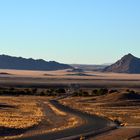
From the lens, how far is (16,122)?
5391 cm

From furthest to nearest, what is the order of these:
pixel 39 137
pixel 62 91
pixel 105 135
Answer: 1. pixel 62 91
2. pixel 105 135
3. pixel 39 137

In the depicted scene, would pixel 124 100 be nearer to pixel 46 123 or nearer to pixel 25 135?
pixel 46 123

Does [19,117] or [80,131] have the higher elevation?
[80,131]

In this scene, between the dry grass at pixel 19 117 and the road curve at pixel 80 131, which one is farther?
the dry grass at pixel 19 117

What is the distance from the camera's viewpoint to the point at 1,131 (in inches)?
1722

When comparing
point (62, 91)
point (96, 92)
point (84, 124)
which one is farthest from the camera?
point (62, 91)

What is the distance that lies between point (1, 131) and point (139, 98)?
63983 millimetres

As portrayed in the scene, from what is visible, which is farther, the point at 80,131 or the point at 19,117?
the point at 19,117

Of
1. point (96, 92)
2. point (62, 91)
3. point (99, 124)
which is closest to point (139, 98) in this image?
point (96, 92)

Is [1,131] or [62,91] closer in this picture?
[1,131]

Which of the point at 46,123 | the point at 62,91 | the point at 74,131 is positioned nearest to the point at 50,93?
the point at 62,91

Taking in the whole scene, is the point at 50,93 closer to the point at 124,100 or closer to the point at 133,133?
the point at 124,100

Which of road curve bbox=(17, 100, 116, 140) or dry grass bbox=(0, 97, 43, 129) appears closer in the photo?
road curve bbox=(17, 100, 116, 140)

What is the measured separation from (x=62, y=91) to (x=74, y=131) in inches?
3831
